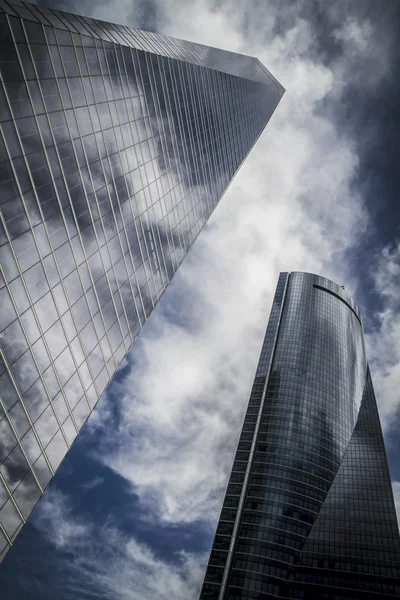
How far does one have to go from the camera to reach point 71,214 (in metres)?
33.6

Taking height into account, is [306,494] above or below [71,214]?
above

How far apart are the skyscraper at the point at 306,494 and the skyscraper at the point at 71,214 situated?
98.9 metres

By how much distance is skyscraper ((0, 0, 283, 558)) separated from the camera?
2658cm

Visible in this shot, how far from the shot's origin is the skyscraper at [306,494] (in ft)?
370

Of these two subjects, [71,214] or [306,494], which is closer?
[71,214]

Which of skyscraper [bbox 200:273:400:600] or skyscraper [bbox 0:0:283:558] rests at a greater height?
skyscraper [bbox 200:273:400:600]

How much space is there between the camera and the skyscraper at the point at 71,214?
87.2ft

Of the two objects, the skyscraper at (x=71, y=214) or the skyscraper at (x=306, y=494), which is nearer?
the skyscraper at (x=71, y=214)

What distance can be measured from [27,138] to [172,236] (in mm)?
31117

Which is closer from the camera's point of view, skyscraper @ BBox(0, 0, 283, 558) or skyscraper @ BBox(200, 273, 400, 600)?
skyscraper @ BBox(0, 0, 283, 558)

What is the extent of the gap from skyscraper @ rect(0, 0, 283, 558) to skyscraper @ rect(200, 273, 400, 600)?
9885 centimetres

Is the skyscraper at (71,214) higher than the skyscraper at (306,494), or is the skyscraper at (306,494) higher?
the skyscraper at (306,494)

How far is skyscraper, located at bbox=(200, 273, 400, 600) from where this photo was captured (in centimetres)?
11264

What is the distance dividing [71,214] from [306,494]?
127 meters
